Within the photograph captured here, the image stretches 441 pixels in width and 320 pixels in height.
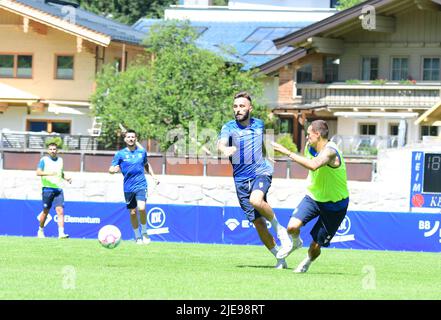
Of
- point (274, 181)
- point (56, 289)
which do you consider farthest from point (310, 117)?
point (56, 289)

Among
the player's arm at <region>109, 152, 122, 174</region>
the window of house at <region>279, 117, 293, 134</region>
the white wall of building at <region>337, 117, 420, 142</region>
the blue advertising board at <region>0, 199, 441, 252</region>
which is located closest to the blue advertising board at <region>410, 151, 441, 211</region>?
the blue advertising board at <region>0, 199, 441, 252</region>

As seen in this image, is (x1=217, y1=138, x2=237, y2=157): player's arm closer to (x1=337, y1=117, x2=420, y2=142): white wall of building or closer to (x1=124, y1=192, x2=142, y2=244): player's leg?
(x1=124, y1=192, x2=142, y2=244): player's leg

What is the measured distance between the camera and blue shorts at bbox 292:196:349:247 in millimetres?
14312

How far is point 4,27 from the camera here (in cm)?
4984

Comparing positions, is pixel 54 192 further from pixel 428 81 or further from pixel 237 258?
pixel 428 81

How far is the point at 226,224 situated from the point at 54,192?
4447 millimetres

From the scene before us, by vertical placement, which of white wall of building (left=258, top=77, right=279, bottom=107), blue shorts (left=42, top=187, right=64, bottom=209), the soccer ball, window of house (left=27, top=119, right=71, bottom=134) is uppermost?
white wall of building (left=258, top=77, right=279, bottom=107)

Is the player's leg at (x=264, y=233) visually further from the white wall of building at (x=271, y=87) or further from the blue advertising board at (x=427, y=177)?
the white wall of building at (x=271, y=87)

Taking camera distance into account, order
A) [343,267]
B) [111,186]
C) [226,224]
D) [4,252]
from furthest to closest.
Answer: [111,186], [226,224], [4,252], [343,267]

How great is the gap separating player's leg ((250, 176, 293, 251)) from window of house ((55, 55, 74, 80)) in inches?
1412

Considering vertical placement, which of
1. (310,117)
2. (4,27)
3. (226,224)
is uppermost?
(4,27)

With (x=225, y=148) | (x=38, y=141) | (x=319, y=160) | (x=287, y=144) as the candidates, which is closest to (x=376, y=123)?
(x=287, y=144)

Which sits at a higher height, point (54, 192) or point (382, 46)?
point (382, 46)
